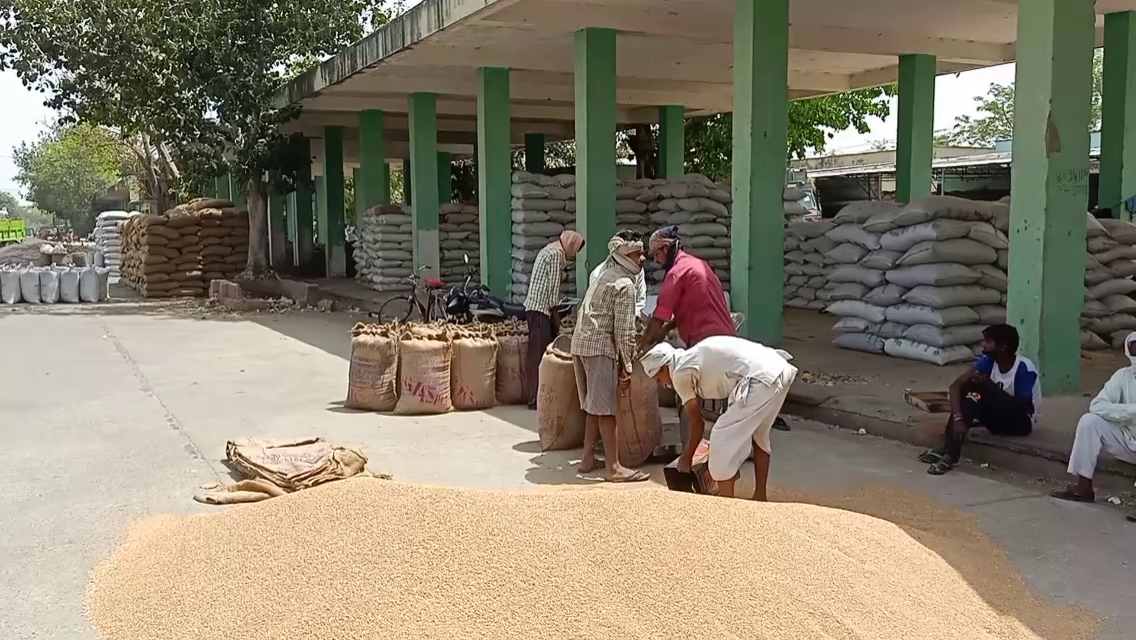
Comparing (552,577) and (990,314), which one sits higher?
(990,314)

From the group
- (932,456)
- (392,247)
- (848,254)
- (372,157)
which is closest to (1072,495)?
(932,456)

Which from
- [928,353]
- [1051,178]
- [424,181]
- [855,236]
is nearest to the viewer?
[1051,178]

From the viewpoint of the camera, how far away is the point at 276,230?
76.9 ft

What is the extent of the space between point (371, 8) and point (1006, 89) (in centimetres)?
3469

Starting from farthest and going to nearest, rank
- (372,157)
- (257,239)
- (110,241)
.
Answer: (110,241), (257,239), (372,157)

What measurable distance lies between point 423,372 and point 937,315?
166 inches

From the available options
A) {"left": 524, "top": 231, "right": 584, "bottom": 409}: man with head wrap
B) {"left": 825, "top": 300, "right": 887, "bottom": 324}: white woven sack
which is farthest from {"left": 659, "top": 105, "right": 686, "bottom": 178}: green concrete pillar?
{"left": 524, "top": 231, "right": 584, "bottom": 409}: man with head wrap

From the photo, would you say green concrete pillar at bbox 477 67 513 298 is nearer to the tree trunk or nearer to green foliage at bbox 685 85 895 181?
the tree trunk

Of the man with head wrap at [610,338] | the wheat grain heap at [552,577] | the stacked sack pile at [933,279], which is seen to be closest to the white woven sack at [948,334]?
the stacked sack pile at [933,279]

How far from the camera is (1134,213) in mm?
9820

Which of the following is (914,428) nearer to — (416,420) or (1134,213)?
(416,420)

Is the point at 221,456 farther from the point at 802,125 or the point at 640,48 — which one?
the point at 802,125

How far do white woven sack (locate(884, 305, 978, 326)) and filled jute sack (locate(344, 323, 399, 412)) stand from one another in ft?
14.2

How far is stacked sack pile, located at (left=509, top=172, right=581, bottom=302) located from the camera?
12.4 metres
